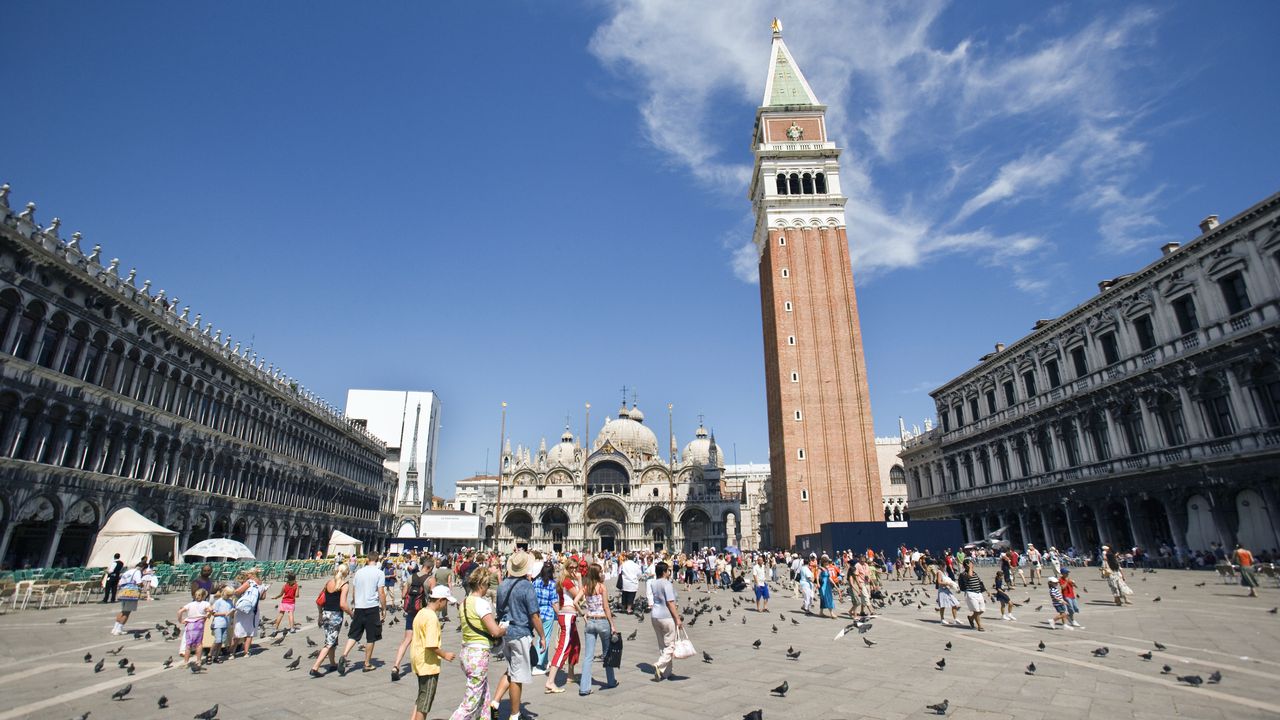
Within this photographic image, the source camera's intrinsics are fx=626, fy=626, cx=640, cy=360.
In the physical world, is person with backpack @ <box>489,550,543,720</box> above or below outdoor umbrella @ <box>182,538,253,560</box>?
below

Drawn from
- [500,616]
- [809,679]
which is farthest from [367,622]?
[809,679]

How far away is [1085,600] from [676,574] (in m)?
20.0

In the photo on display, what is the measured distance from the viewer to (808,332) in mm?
45594

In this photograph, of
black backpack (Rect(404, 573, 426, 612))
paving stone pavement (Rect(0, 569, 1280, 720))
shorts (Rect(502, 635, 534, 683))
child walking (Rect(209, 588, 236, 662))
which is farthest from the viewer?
black backpack (Rect(404, 573, 426, 612))

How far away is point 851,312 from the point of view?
45.8 m

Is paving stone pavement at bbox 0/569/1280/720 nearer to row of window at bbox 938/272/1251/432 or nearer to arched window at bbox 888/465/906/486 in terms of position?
row of window at bbox 938/272/1251/432

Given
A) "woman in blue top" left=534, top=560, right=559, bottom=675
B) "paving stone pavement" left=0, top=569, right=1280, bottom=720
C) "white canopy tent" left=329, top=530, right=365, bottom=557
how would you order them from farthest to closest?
"white canopy tent" left=329, top=530, right=365, bottom=557, "woman in blue top" left=534, top=560, right=559, bottom=675, "paving stone pavement" left=0, top=569, right=1280, bottom=720

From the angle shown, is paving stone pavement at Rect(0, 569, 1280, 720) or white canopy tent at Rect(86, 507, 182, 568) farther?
white canopy tent at Rect(86, 507, 182, 568)

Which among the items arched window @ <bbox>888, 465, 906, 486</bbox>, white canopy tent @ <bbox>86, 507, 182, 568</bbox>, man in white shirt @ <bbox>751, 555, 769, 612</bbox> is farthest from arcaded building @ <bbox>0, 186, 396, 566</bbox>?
arched window @ <bbox>888, 465, 906, 486</bbox>

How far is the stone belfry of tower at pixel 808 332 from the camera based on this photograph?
4216 cm

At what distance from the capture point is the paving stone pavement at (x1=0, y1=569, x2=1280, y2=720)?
6.80 m

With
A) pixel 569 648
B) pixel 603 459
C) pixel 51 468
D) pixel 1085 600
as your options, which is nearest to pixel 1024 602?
pixel 1085 600

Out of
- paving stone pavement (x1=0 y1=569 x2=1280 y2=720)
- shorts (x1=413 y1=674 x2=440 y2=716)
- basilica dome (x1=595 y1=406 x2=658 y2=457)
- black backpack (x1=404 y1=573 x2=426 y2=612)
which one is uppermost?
basilica dome (x1=595 y1=406 x2=658 y2=457)

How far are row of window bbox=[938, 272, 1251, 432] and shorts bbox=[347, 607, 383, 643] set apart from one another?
28713mm
